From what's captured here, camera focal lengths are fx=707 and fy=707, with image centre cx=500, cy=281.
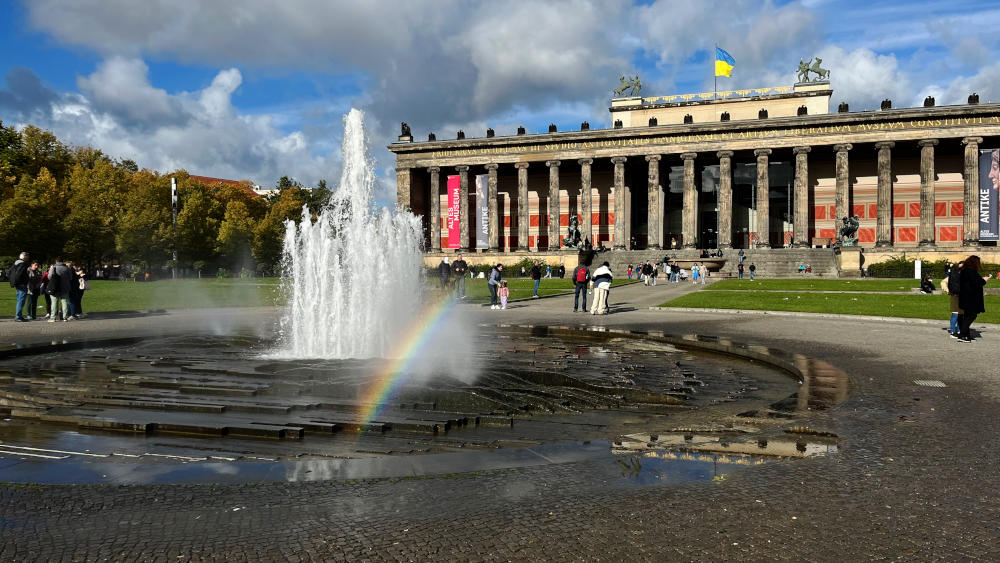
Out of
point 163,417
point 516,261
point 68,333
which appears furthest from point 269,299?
point 516,261

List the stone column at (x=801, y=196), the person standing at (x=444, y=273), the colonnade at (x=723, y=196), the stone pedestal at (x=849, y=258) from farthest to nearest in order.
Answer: the stone column at (x=801, y=196) → the colonnade at (x=723, y=196) → the stone pedestal at (x=849, y=258) → the person standing at (x=444, y=273)

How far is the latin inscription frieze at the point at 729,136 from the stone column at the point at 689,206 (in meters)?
2.07

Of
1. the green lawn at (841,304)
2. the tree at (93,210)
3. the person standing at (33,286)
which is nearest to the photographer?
the person standing at (33,286)

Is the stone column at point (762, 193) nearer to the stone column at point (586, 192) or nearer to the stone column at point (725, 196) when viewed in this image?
the stone column at point (725, 196)

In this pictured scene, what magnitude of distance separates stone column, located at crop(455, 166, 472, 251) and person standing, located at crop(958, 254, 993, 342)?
62.5 m

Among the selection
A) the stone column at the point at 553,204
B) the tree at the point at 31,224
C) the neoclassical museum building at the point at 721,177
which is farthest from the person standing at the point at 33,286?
the stone column at the point at 553,204

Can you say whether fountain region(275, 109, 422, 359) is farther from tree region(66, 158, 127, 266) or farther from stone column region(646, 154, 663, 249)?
tree region(66, 158, 127, 266)

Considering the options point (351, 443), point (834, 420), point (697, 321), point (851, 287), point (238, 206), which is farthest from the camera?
point (238, 206)

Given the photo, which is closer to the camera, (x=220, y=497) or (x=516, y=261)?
(x=220, y=497)

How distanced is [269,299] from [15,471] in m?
29.8

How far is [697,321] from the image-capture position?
2217cm

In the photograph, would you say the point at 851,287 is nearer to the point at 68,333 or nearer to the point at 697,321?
the point at 697,321

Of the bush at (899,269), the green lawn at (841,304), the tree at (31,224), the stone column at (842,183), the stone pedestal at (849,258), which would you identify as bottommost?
the green lawn at (841,304)

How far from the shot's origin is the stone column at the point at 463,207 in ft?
253
